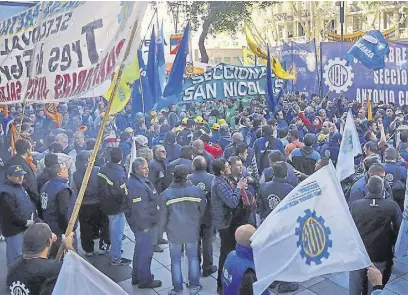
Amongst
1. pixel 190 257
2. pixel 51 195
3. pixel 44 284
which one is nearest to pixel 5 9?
pixel 51 195

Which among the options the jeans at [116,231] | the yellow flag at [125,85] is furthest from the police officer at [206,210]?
the yellow flag at [125,85]

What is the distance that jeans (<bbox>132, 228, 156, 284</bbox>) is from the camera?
5.71 m

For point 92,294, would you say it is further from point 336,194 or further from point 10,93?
point 10,93

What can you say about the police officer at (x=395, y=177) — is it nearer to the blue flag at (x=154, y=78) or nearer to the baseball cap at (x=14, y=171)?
the baseball cap at (x=14, y=171)

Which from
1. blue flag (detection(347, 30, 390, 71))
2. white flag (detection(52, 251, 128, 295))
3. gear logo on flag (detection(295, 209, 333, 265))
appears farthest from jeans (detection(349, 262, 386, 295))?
blue flag (detection(347, 30, 390, 71))

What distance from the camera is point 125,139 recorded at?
934 cm

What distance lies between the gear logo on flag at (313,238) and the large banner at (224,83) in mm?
7612

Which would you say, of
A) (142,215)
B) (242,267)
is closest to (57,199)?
(142,215)

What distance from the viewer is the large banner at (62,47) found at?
11.4 ft

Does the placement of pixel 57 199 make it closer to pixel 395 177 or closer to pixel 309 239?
pixel 309 239

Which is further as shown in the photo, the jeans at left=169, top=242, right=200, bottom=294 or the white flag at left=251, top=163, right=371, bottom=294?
the jeans at left=169, top=242, right=200, bottom=294

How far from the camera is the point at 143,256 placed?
5.73m

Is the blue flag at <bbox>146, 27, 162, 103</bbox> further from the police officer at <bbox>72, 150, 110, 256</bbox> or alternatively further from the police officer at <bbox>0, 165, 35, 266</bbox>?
the police officer at <bbox>0, 165, 35, 266</bbox>

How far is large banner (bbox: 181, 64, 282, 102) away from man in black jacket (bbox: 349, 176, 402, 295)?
265 inches
